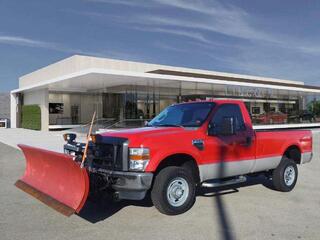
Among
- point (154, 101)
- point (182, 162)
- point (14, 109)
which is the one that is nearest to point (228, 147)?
point (182, 162)

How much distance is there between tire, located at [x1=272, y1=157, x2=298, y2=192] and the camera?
819 centimetres

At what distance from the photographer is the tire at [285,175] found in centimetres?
819

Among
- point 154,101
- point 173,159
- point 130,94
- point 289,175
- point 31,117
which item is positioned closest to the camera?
point 173,159

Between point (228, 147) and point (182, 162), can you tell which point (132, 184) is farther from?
point (228, 147)

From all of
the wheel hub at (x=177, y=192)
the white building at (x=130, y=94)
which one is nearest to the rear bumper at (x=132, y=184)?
the wheel hub at (x=177, y=192)

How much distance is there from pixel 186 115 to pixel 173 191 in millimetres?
1778

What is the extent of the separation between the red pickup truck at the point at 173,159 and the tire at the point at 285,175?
2 cm

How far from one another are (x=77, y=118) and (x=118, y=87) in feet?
30.9

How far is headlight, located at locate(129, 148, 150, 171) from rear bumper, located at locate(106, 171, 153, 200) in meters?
0.11

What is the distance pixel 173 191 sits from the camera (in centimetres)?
631

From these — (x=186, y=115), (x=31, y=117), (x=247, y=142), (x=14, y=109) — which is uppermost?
(x=14, y=109)

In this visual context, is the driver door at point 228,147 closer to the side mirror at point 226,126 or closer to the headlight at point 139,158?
the side mirror at point 226,126

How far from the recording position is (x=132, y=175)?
19.4 ft

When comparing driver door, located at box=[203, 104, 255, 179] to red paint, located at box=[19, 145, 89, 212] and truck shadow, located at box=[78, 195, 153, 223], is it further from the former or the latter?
red paint, located at box=[19, 145, 89, 212]
